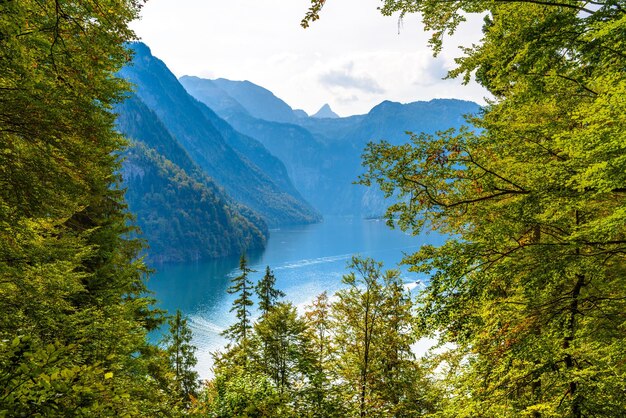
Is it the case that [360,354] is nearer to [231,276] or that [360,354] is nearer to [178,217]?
[231,276]

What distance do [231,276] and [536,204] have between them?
315 ft

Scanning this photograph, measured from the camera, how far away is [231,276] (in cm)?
9638

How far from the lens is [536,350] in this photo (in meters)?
6.10

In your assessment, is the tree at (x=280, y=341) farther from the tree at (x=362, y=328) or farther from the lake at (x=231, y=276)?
the lake at (x=231, y=276)

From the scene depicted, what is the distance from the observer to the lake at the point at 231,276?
59500 millimetres

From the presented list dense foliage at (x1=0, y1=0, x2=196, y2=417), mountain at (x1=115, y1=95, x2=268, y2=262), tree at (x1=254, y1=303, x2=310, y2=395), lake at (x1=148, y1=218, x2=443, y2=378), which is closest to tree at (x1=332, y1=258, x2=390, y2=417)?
tree at (x1=254, y1=303, x2=310, y2=395)

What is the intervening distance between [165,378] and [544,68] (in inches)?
800

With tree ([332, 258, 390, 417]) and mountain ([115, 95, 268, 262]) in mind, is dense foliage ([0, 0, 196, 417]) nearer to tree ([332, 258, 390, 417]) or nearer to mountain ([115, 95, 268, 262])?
tree ([332, 258, 390, 417])

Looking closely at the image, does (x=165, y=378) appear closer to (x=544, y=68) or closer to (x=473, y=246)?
(x=473, y=246)

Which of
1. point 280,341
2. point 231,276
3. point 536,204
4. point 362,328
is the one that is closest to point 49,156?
point 536,204

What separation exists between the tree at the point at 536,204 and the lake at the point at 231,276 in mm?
24021

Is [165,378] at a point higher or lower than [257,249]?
lower

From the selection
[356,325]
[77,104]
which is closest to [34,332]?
[77,104]

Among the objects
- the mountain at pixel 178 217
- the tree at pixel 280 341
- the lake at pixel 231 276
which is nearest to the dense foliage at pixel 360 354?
the tree at pixel 280 341
